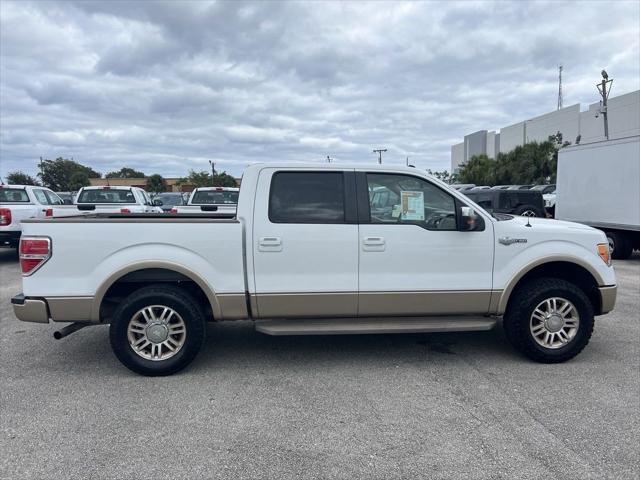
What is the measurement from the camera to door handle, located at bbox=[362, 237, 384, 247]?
4180 millimetres

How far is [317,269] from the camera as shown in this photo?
417 cm

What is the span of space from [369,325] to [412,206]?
120 cm

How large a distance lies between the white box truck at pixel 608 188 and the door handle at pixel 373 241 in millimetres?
8520

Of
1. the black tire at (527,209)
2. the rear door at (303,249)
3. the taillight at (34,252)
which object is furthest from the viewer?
the black tire at (527,209)

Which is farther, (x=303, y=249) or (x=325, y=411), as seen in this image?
(x=303, y=249)

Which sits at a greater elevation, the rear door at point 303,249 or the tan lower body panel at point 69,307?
the rear door at point 303,249

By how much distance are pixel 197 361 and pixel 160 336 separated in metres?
0.59

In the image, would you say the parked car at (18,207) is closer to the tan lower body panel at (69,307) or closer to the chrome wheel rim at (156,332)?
the tan lower body panel at (69,307)

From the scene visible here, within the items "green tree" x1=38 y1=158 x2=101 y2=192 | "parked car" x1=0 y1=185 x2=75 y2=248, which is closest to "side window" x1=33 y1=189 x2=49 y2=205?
"parked car" x1=0 y1=185 x2=75 y2=248

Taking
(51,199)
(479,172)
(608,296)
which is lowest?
(608,296)

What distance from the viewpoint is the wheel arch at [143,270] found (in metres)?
3.99

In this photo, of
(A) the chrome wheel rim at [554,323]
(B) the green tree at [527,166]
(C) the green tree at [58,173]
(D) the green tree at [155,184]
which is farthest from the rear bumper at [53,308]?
(C) the green tree at [58,173]

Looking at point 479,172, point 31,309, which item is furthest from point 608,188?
point 479,172

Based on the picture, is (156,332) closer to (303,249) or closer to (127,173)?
(303,249)
